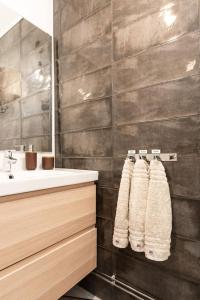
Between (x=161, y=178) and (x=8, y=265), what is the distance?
75 cm

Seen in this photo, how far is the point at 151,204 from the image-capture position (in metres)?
1.03

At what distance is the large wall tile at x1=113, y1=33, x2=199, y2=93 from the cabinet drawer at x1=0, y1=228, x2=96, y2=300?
0.92m

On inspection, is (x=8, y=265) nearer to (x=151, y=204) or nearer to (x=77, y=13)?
(x=151, y=204)

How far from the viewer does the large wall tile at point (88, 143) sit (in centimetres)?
132

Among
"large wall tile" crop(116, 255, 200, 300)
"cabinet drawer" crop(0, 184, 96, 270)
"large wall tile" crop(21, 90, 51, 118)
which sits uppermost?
"large wall tile" crop(21, 90, 51, 118)

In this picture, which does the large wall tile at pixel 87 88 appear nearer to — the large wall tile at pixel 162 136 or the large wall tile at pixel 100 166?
the large wall tile at pixel 162 136

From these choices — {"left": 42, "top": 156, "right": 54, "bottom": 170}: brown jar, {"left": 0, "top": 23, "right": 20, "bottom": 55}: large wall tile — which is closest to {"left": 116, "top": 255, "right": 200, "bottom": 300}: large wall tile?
{"left": 42, "top": 156, "right": 54, "bottom": 170}: brown jar

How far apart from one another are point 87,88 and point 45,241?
960 mm

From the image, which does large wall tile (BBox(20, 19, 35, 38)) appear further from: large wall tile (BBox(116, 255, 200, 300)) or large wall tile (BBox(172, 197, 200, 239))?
large wall tile (BBox(116, 255, 200, 300))

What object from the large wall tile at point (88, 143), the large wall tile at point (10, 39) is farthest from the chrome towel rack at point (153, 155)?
the large wall tile at point (10, 39)

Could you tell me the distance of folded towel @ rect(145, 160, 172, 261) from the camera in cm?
99

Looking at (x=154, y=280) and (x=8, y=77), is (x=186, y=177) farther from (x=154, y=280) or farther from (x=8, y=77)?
(x=8, y=77)

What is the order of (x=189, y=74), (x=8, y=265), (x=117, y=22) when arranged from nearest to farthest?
(x=8, y=265) → (x=189, y=74) → (x=117, y=22)

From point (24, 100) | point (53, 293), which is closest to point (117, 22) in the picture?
point (24, 100)
